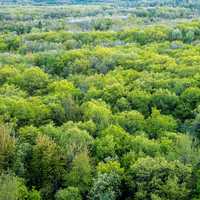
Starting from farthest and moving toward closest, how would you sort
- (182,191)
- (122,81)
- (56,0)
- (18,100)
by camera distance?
(56,0)
(122,81)
(18,100)
(182,191)

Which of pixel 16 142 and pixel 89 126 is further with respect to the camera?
pixel 89 126

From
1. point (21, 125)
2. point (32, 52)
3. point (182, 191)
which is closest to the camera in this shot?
point (182, 191)

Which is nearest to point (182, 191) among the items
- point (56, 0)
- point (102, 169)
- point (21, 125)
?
point (102, 169)

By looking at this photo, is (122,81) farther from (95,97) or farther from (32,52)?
(32,52)

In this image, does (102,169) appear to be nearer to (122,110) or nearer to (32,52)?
(122,110)

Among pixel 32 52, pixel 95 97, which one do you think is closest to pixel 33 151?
pixel 95 97

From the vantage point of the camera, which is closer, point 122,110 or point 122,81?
point 122,110
